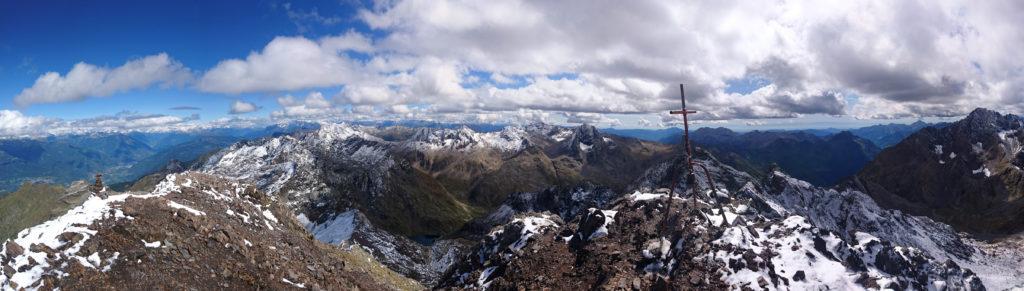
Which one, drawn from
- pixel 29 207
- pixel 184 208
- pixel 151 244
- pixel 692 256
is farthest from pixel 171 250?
pixel 692 256

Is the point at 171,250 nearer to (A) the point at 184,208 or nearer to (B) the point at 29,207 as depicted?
(A) the point at 184,208

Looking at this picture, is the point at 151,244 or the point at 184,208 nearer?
the point at 151,244

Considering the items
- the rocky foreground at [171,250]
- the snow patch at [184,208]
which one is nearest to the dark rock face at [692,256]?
the rocky foreground at [171,250]

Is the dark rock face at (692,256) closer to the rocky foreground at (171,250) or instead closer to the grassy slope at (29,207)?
the rocky foreground at (171,250)

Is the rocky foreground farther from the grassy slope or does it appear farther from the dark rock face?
the dark rock face

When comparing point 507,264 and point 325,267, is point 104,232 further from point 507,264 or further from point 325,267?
point 507,264

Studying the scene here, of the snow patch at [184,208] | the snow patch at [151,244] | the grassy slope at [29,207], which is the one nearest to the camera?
the snow patch at [151,244]

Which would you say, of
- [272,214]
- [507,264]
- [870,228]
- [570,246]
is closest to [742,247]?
[570,246]

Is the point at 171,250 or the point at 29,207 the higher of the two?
the point at 29,207

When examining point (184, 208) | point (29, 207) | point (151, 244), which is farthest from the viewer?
point (184, 208)
